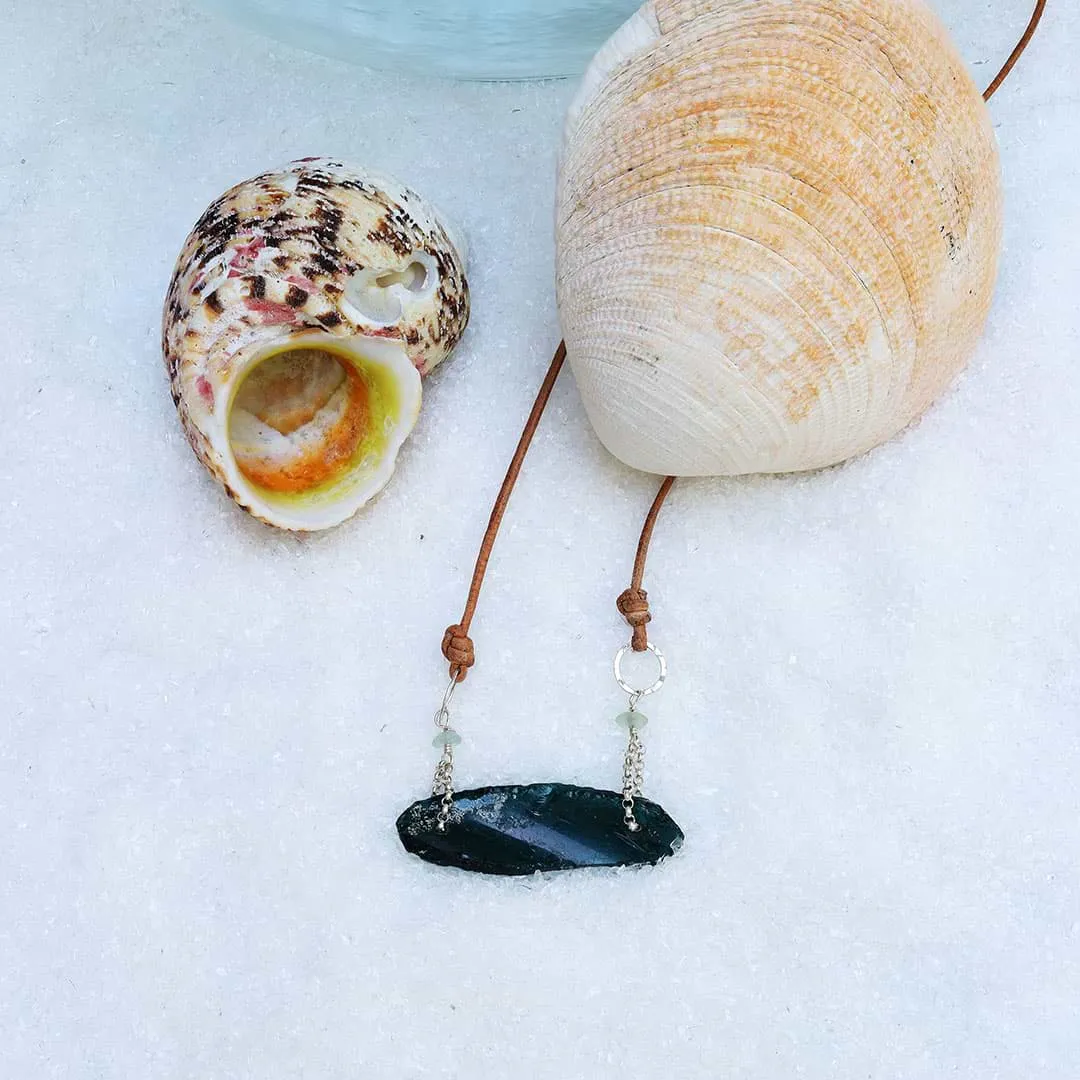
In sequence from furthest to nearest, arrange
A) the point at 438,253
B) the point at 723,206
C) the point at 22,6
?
the point at 22,6
the point at 438,253
the point at 723,206

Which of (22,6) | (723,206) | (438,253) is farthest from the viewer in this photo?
(22,6)

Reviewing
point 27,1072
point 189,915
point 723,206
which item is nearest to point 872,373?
point 723,206

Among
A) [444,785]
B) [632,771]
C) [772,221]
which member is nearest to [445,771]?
[444,785]

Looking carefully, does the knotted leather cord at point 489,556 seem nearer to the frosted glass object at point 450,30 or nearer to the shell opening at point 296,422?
the shell opening at point 296,422

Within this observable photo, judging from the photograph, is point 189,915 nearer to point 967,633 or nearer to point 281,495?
point 281,495

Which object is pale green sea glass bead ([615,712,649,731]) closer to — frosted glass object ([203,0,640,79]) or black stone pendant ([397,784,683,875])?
black stone pendant ([397,784,683,875])

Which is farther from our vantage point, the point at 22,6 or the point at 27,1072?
the point at 22,6

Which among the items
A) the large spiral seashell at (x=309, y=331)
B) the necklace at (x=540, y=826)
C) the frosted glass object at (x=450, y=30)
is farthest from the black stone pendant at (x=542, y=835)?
the frosted glass object at (x=450, y=30)
